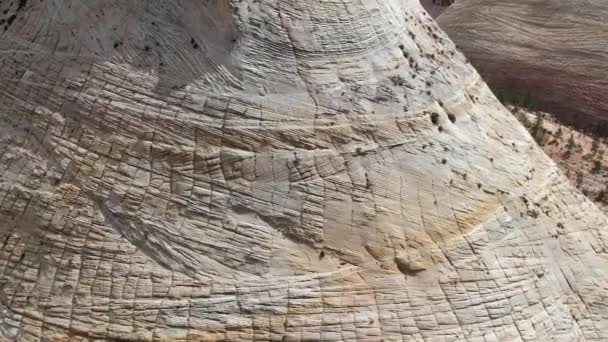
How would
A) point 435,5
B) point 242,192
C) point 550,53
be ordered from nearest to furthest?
point 242,192, point 550,53, point 435,5

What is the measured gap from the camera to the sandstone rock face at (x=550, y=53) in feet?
43.5

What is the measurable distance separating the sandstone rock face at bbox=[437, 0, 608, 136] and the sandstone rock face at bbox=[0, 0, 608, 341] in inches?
327

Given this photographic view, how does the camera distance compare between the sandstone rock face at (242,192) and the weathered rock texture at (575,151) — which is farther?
the weathered rock texture at (575,151)

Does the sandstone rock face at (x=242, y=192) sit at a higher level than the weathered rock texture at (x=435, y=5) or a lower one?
higher

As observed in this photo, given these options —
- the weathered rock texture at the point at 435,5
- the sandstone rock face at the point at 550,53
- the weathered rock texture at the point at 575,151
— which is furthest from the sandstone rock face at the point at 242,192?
the weathered rock texture at the point at 435,5

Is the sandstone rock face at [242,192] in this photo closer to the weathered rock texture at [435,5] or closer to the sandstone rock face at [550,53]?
the sandstone rock face at [550,53]

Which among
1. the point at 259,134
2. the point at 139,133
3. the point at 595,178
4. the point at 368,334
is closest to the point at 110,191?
the point at 139,133

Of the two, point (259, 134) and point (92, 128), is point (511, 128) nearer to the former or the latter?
point (259, 134)

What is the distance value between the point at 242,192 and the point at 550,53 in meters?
9.92

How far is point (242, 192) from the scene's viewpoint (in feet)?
16.8

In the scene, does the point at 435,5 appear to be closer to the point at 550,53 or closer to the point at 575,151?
the point at 550,53

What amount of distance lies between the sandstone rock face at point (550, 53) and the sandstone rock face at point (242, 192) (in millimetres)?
8314

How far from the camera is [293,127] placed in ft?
17.2

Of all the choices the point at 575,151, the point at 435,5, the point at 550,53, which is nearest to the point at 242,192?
the point at 575,151
